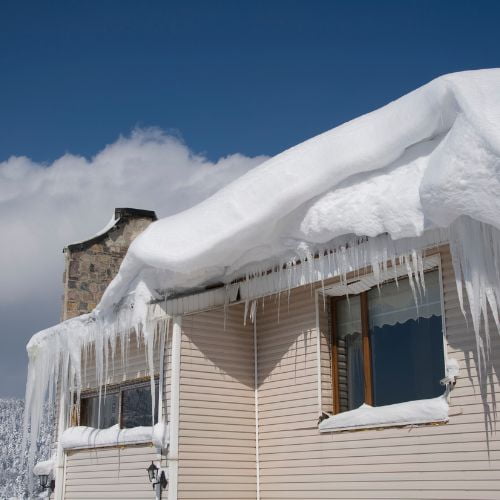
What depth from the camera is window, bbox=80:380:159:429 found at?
9602 millimetres

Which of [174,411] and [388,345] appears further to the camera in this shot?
[174,411]

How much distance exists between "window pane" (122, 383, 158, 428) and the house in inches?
1.0

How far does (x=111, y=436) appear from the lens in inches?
388

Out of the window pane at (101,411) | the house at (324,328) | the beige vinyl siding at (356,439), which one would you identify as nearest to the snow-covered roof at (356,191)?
the house at (324,328)

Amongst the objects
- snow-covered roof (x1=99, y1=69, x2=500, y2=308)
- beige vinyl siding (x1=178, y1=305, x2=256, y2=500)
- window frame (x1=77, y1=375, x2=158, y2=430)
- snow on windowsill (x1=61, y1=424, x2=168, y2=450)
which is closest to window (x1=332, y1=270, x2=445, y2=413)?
snow-covered roof (x1=99, y1=69, x2=500, y2=308)

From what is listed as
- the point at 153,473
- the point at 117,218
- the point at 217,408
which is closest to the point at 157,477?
the point at 153,473

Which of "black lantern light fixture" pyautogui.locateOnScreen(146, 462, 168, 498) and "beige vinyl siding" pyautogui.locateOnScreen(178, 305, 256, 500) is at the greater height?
"beige vinyl siding" pyautogui.locateOnScreen(178, 305, 256, 500)

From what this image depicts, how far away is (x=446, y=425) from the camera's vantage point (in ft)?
22.6

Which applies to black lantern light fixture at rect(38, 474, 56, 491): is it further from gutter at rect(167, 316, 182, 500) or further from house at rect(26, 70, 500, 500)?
gutter at rect(167, 316, 182, 500)

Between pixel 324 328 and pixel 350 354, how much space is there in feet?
1.32

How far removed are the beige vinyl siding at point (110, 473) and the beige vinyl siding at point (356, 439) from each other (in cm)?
145

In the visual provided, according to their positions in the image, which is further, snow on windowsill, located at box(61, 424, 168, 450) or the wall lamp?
the wall lamp

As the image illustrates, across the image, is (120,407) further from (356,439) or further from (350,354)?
(356,439)

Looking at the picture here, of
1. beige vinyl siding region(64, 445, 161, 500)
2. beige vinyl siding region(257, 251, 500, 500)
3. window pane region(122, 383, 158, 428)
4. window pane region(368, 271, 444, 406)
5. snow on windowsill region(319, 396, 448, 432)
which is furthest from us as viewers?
window pane region(122, 383, 158, 428)
